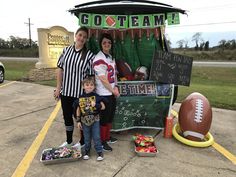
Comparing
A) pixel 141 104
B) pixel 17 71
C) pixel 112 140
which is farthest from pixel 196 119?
pixel 17 71

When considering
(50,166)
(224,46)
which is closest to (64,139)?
(50,166)

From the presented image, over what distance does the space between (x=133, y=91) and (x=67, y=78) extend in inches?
49.6

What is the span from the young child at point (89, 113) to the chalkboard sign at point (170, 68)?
4.15 feet

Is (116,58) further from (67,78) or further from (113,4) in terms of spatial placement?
(67,78)

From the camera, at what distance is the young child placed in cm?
355

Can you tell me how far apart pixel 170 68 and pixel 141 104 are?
78 cm

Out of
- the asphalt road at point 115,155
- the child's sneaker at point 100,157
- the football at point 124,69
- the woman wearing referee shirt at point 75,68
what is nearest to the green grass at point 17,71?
the asphalt road at point 115,155

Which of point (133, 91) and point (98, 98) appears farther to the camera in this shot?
point (133, 91)

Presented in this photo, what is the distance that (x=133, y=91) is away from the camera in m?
4.51

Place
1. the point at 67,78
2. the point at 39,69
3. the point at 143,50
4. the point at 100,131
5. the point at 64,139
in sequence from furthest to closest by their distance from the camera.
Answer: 1. the point at 39,69
2. the point at 143,50
3. the point at 64,139
4. the point at 100,131
5. the point at 67,78

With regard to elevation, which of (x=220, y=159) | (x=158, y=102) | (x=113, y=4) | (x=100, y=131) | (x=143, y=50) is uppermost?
(x=113, y=4)

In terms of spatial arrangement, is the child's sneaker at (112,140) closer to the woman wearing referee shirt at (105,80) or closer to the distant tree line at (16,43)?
the woman wearing referee shirt at (105,80)

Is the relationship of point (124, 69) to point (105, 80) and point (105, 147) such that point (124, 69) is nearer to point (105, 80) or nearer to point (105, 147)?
point (105, 80)

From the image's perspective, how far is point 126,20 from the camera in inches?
165
